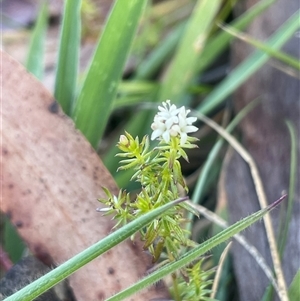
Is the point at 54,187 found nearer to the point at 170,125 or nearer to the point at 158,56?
the point at 170,125

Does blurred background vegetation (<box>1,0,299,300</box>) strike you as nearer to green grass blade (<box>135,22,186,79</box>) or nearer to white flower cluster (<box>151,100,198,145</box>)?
green grass blade (<box>135,22,186,79</box>)

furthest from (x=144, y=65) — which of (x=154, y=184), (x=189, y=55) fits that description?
A: (x=154, y=184)

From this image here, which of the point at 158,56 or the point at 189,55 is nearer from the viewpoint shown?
the point at 189,55

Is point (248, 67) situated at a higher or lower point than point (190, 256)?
higher

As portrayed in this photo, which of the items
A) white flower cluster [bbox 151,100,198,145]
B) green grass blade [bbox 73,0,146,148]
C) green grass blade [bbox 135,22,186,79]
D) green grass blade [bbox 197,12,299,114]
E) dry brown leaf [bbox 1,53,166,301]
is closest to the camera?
white flower cluster [bbox 151,100,198,145]

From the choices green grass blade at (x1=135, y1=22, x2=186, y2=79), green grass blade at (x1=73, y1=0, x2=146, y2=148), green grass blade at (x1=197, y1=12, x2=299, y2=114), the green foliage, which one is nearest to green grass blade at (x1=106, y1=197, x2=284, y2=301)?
the green foliage

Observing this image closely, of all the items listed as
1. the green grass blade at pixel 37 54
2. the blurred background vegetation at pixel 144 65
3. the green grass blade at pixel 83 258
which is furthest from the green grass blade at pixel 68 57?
the green grass blade at pixel 83 258
